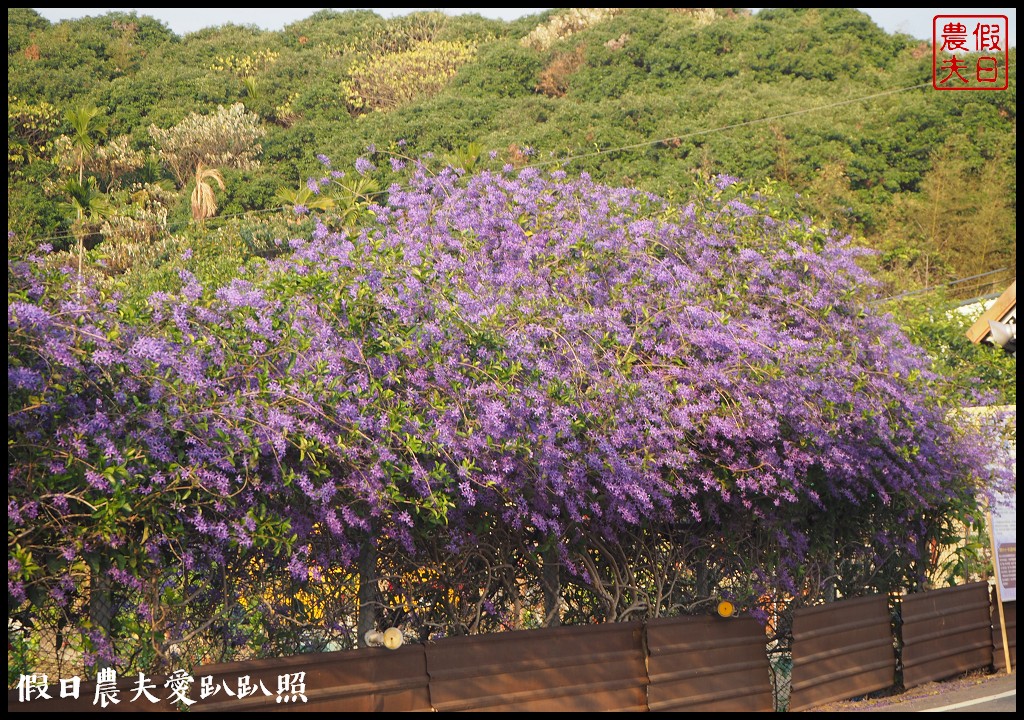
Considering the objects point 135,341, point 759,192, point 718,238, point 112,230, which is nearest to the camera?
Answer: point 135,341

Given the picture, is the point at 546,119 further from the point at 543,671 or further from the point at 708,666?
the point at 543,671

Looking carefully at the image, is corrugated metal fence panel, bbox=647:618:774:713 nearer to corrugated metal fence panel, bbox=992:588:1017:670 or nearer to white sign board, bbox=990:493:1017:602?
white sign board, bbox=990:493:1017:602

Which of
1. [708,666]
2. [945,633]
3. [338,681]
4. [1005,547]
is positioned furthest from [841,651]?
[338,681]

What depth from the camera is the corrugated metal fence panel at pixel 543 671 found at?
8.70 meters

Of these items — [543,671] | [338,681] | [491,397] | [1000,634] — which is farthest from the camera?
[1000,634]

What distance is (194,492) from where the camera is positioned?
716 centimetres

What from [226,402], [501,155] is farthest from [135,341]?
[501,155]

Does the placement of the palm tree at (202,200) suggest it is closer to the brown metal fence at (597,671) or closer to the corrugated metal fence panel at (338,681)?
the brown metal fence at (597,671)

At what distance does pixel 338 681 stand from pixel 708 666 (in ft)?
12.0

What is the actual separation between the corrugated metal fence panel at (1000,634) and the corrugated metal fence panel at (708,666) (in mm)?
4426

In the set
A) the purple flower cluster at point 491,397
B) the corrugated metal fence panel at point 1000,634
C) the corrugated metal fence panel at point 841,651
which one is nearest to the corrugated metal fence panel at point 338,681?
the purple flower cluster at point 491,397

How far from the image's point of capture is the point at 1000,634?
1376 centimetres

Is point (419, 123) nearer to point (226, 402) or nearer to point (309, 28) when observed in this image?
point (309, 28)

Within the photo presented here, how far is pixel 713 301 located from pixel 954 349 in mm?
→ 16535
